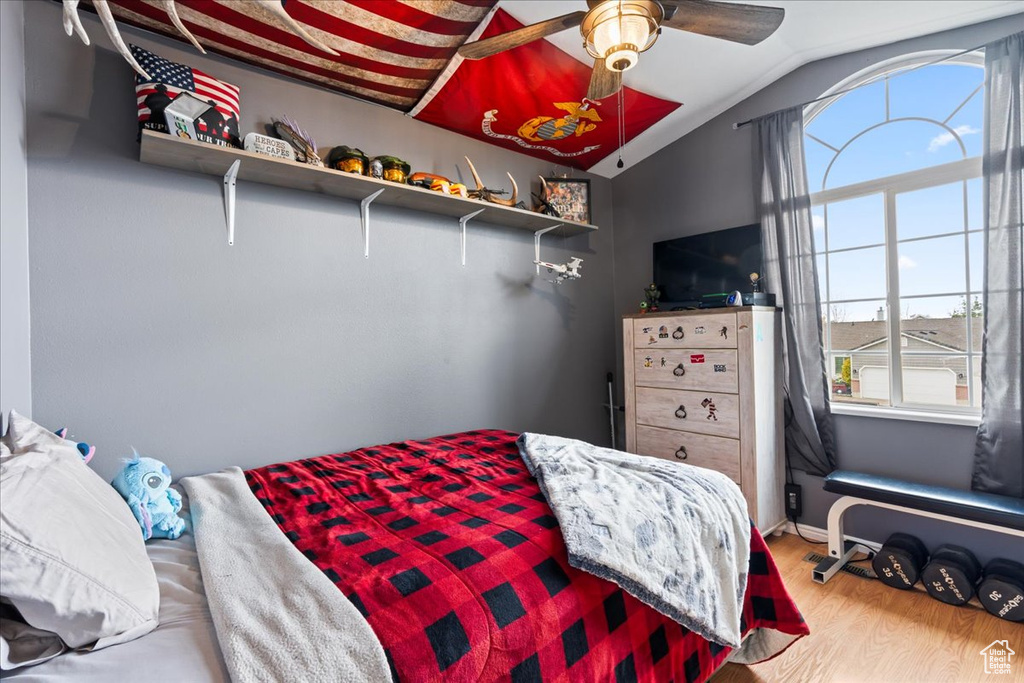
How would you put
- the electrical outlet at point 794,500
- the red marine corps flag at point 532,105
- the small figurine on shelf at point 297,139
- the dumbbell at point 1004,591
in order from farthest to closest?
the electrical outlet at point 794,500, the red marine corps flag at point 532,105, the small figurine on shelf at point 297,139, the dumbbell at point 1004,591

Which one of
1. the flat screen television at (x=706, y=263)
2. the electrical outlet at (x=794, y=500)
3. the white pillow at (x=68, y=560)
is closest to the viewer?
the white pillow at (x=68, y=560)

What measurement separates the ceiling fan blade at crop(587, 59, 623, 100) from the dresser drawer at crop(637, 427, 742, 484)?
1950mm

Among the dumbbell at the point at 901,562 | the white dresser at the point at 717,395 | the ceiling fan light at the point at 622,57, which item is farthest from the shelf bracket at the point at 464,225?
the dumbbell at the point at 901,562

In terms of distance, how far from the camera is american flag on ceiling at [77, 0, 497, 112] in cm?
184

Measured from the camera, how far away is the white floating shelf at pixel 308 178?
182cm

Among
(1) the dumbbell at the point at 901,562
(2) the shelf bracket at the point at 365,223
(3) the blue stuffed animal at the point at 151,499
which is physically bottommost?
(1) the dumbbell at the point at 901,562

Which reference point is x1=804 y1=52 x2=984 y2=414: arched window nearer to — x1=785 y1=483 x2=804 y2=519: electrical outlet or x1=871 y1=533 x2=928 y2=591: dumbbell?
x1=785 y1=483 x2=804 y2=519: electrical outlet

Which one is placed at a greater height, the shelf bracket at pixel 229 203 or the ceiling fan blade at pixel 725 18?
the ceiling fan blade at pixel 725 18

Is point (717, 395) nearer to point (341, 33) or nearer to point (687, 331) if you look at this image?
point (687, 331)

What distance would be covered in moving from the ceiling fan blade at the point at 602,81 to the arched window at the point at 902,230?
1.74 m

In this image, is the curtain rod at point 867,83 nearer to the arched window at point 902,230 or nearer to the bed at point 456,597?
the arched window at point 902,230

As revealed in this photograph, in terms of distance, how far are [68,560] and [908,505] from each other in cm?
298

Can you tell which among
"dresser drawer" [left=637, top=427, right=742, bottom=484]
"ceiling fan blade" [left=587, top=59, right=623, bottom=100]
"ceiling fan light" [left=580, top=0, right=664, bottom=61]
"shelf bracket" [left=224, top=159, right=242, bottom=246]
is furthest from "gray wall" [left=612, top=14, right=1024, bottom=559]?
"shelf bracket" [left=224, top=159, right=242, bottom=246]

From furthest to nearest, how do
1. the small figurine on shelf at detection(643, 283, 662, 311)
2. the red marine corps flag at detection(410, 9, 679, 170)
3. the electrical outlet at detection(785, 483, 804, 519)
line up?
the small figurine on shelf at detection(643, 283, 662, 311)
the electrical outlet at detection(785, 483, 804, 519)
the red marine corps flag at detection(410, 9, 679, 170)
